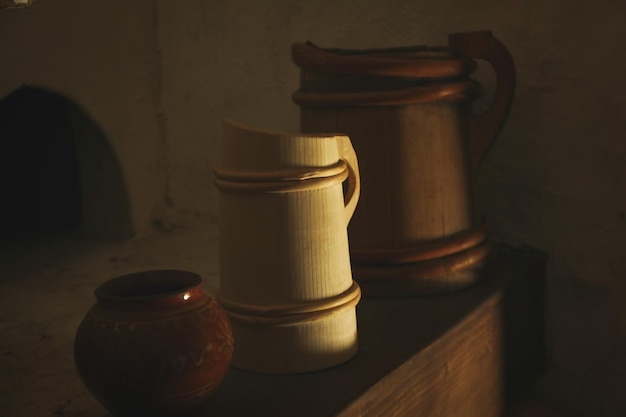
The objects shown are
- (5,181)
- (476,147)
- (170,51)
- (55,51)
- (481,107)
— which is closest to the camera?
(476,147)

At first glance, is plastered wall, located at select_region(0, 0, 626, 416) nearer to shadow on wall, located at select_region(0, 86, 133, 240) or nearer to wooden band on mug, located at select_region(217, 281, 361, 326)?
shadow on wall, located at select_region(0, 86, 133, 240)

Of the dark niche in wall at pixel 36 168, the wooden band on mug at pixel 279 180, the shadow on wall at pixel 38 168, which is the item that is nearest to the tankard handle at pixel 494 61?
the wooden band on mug at pixel 279 180

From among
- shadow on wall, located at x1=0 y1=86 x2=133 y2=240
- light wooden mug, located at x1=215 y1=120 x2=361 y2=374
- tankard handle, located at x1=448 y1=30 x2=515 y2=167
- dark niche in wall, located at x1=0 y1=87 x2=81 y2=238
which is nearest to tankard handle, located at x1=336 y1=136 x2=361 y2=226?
light wooden mug, located at x1=215 y1=120 x2=361 y2=374

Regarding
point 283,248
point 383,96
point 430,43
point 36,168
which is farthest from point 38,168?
point 283,248

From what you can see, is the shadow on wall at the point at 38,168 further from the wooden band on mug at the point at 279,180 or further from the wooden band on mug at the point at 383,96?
the wooden band on mug at the point at 279,180

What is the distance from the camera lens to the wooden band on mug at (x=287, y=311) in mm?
1056

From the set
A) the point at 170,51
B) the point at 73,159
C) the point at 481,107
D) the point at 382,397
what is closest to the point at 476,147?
the point at 481,107

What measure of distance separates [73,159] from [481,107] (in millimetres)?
1677

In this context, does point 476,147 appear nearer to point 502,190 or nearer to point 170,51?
point 502,190

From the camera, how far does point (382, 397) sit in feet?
3.49

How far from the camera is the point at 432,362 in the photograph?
47.0 inches

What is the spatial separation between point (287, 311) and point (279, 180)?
19cm

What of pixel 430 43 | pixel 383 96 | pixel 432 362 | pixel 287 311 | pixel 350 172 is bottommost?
pixel 432 362

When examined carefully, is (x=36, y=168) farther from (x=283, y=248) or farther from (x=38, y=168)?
(x=283, y=248)
